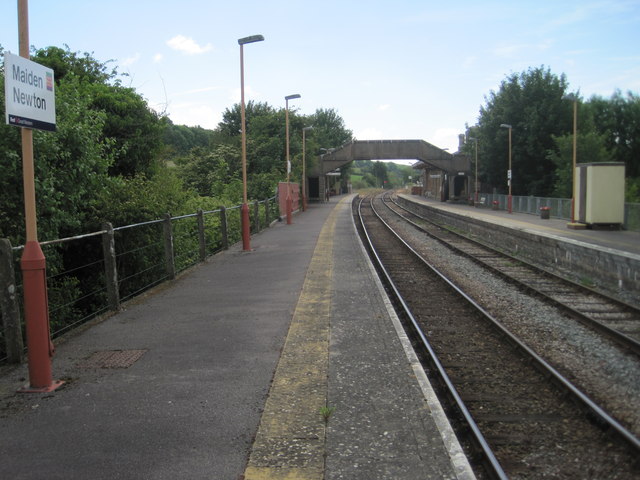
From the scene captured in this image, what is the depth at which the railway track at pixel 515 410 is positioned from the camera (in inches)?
167

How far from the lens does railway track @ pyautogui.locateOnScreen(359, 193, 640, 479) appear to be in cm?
425

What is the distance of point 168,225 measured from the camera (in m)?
11.0

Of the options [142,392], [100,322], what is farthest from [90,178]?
[142,392]

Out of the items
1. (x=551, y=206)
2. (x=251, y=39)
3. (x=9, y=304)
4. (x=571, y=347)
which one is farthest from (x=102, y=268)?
(x=551, y=206)

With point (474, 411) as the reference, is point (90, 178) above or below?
above

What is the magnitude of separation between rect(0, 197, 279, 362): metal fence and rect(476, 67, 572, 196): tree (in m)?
36.1

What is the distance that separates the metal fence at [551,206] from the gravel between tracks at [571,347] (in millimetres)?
12802

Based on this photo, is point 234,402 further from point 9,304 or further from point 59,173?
point 59,173

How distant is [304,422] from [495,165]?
49.2m

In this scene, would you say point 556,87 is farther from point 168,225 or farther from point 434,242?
point 168,225

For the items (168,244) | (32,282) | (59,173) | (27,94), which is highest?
(27,94)

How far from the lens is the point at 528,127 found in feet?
152

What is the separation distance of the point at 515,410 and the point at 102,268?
10.1 m

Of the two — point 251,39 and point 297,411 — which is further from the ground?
point 251,39
